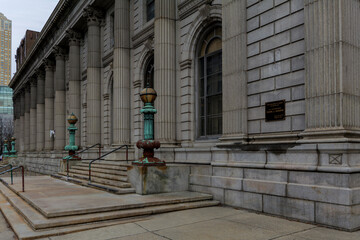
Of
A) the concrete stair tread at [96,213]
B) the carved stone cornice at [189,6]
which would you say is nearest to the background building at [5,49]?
the carved stone cornice at [189,6]

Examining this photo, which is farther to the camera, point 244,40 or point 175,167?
point 175,167

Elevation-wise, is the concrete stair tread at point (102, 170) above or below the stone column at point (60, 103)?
below

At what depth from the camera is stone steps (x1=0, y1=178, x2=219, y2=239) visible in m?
7.68

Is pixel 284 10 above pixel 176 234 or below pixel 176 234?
above

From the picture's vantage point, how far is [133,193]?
11.6m

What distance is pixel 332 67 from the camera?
8.33 metres

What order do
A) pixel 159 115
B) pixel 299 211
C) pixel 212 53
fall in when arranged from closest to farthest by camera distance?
pixel 299 211 → pixel 212 53 → pixel 159 115

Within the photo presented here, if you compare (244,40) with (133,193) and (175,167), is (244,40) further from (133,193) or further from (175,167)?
(133,193)

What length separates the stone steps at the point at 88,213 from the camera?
7684 millimetres

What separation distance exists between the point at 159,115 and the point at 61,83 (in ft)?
72.1

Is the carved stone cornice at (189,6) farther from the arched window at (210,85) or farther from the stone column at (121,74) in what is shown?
the stone column at (121,74)

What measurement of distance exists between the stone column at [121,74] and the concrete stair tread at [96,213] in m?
9.39

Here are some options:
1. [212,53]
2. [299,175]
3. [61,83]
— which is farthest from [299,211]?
[61,83]

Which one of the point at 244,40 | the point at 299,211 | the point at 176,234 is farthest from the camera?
the point at 244,40
